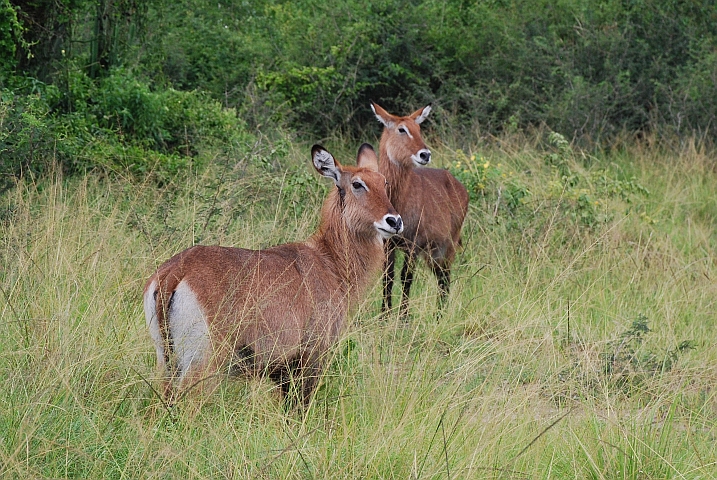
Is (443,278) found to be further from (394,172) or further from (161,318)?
(161,318)

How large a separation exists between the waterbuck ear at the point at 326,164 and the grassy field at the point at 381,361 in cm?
70

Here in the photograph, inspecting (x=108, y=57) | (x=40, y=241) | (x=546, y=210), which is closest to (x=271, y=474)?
(x=40, y=241)

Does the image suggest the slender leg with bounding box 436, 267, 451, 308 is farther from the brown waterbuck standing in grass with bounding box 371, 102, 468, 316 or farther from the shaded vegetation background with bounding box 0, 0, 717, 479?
the shaded vegetation background with bounding box 0, 0, 717, 479

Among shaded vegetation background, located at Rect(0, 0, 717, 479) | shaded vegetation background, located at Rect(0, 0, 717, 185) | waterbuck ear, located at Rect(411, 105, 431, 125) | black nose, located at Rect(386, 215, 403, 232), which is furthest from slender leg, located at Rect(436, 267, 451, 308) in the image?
shaded vegetation background, located at Rect(0, 0, 717, 185)

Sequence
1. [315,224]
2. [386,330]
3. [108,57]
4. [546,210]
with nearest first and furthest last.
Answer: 1. [386,330]
2. [315,224]
3. [546,210]
4. [108,57]

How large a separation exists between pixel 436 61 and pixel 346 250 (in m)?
7.87

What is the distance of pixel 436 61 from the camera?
1194 centimetres

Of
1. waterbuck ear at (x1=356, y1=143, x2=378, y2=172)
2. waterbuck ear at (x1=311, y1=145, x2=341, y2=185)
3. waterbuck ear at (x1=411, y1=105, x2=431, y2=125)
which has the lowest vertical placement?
waterbuck ear at (x1=411, y1=105, x2=431, y2=125)

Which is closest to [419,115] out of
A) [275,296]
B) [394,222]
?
[394,222]

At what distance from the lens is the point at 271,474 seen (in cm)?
309

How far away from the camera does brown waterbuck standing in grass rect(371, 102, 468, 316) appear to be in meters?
6.55

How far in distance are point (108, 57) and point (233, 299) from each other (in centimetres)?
567

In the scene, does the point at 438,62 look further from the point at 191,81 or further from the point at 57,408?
the point at 57,408

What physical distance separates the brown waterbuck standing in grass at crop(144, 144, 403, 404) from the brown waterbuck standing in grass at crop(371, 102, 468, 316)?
1669 mm
